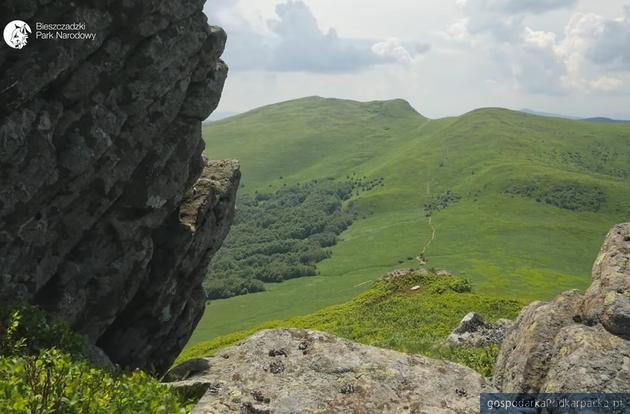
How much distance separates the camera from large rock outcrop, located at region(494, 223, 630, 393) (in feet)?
49.8

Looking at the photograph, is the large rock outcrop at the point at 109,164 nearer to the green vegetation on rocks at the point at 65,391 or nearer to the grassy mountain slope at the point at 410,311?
the green vegetation on rocks at the point at 65,391

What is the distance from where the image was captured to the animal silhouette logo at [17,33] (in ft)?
74.3

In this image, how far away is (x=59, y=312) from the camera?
28.2m

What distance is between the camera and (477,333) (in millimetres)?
48344

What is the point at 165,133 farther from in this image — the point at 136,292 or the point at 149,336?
the point at 149,336

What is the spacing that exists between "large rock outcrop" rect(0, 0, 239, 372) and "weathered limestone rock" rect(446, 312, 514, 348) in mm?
26105

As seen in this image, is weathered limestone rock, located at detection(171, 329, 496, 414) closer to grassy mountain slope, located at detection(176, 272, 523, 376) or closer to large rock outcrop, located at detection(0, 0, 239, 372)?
large rock outcrop, located at detection(0, 0, 239, 372)

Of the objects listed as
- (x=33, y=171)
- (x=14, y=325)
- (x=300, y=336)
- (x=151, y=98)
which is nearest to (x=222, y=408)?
(x=300, y=336)

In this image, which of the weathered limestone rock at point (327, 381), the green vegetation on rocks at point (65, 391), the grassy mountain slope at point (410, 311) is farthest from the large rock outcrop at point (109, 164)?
the grassy mountain slope at point (410, 311)

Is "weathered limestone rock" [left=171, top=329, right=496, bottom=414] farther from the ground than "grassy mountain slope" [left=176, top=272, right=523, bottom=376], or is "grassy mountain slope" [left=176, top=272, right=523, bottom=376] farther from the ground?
"weathered limestone rock" [left=171, top=329, right=496, bottom=414]

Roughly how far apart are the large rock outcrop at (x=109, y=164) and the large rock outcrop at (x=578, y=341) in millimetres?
23440

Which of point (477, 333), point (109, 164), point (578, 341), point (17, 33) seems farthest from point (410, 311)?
point (17, 33)

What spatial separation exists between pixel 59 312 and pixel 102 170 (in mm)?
8726

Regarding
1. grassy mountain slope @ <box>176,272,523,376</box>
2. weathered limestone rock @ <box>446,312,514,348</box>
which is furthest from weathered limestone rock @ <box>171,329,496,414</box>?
grassy mountain slope @ <box>176,272,523,376</box>
